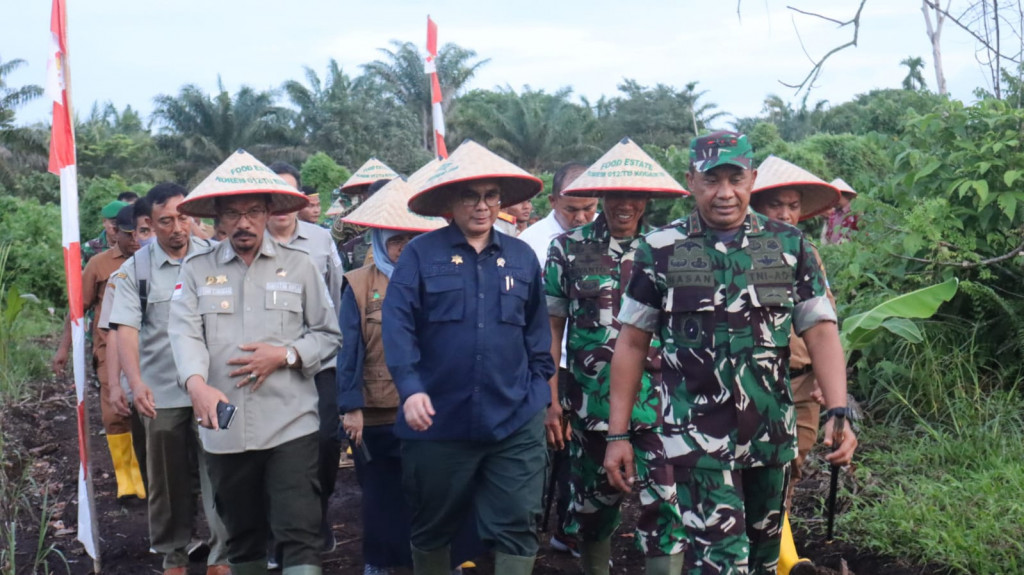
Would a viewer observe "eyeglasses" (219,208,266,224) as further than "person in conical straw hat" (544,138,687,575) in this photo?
No

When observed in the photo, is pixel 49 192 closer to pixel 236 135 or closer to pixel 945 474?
pixel 236 135

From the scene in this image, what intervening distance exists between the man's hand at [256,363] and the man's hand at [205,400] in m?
0.17

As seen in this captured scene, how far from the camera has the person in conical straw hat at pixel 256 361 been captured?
4.54m

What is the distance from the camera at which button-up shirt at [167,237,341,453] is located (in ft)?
14.9

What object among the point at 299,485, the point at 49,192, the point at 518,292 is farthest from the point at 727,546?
the point at 49,192

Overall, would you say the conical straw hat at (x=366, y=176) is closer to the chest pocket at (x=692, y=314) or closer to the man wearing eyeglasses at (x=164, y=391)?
the man wearing eyeglasses at (x=164, y=391)

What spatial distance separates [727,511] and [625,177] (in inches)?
78.1

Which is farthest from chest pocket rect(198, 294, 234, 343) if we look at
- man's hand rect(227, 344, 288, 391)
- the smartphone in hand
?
the smartphone in hand

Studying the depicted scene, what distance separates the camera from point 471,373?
14.7 ft

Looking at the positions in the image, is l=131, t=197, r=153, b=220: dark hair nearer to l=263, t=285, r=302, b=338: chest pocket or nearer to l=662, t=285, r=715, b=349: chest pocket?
l=263, t=285, r=302, b=338: chest pocket

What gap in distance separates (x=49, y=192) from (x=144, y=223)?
38.6m

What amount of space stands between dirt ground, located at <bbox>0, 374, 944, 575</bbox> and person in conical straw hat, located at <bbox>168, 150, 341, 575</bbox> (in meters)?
1.44

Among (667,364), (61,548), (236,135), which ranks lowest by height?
(61,548)

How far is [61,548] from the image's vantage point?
6.47m
